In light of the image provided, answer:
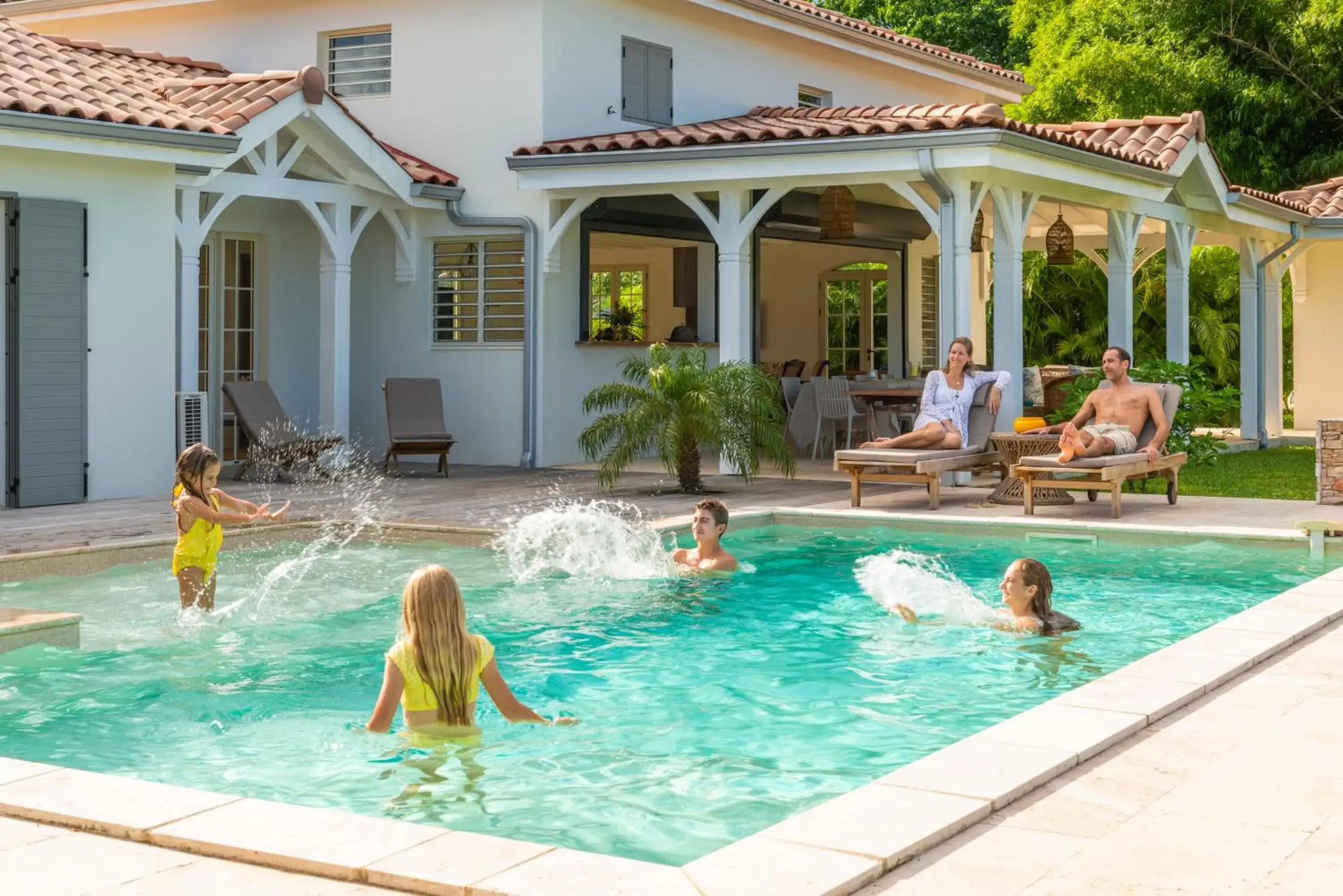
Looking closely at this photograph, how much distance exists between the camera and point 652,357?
13.1 meters

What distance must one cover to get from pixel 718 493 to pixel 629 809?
8.45m

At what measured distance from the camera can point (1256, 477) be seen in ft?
49.7

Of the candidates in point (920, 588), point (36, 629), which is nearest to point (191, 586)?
point (36, 629)

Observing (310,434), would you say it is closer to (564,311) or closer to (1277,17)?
(564,311)

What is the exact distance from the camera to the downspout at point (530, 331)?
15.8m

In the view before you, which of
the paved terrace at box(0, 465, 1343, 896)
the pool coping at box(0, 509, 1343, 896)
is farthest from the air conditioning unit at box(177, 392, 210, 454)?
the paved terrace at box(0, 465, 1343, 896)

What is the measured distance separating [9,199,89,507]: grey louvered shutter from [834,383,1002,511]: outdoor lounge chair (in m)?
5.92

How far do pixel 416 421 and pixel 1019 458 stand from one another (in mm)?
6019

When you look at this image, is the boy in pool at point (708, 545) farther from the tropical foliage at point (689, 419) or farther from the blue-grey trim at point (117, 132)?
the blue-grey trim at point (117, 132)

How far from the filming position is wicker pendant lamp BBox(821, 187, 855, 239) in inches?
639

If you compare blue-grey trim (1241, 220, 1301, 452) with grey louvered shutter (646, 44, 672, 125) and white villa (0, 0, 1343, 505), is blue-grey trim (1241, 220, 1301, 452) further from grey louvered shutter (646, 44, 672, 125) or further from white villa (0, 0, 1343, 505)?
grey louvered shutter (646, 44, 672, 125)

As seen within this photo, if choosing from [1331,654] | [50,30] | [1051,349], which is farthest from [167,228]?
[1051,349]

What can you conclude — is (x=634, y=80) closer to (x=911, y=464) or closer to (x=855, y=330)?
(x=911, y=464)

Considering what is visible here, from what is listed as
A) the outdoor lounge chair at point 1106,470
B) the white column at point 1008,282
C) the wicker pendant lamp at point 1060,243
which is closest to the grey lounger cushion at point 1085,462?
the outdoor lounge chair at point 1106,470
